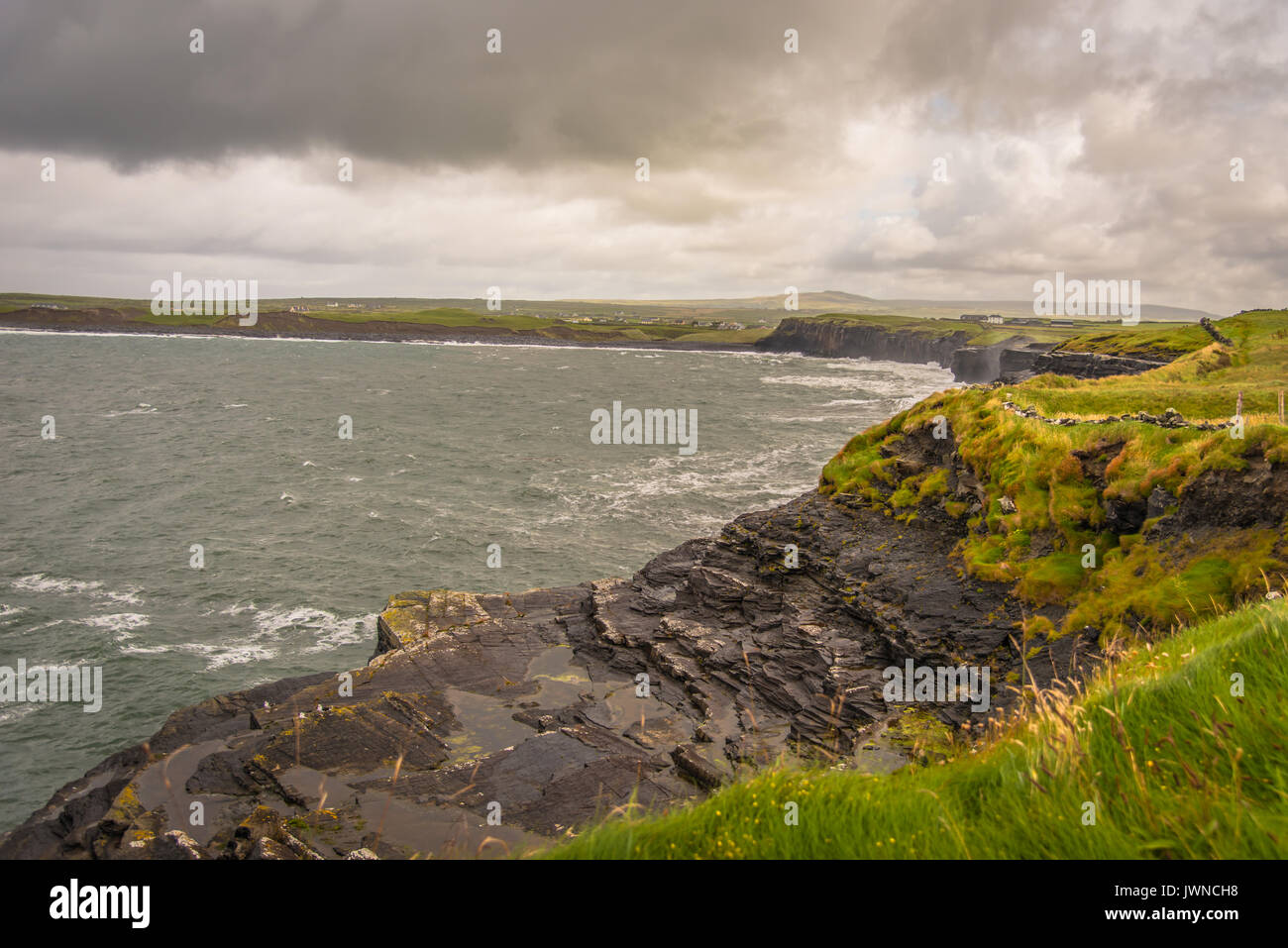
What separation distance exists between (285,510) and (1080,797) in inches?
1885

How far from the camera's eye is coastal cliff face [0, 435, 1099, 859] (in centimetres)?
1488

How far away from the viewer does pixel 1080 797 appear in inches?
152

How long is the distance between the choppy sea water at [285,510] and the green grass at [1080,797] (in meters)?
23.0

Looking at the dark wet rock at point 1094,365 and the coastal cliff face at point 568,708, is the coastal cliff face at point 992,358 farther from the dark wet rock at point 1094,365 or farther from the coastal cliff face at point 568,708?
the coastal cliff face at point 568,708

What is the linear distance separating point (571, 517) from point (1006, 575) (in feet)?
92.9

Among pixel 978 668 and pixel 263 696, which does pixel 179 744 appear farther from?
pixel 978 668

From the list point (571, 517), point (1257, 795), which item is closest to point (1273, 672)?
point (1257, 795)

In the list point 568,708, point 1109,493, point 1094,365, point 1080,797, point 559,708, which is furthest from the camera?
point 1094,365

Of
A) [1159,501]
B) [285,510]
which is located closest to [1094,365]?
[1159,501]

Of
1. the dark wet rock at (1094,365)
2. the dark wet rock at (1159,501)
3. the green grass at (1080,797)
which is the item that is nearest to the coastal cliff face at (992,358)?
the dark wet rock at (1094,365)

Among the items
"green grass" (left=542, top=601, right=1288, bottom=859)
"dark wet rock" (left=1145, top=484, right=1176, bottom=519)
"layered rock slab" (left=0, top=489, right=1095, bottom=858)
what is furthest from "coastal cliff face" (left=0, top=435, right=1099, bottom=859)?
"green grass" (left=542, top=601, right=1288, bottom=859)

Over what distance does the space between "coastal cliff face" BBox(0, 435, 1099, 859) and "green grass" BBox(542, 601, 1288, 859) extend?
642 centimetres

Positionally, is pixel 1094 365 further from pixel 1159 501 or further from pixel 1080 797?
pixel 1080 797

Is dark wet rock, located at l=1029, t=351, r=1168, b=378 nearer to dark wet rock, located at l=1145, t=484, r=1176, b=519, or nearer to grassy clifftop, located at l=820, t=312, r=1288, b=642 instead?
grassy clifftop, located at l=820, t=312, r=1288, b=642
